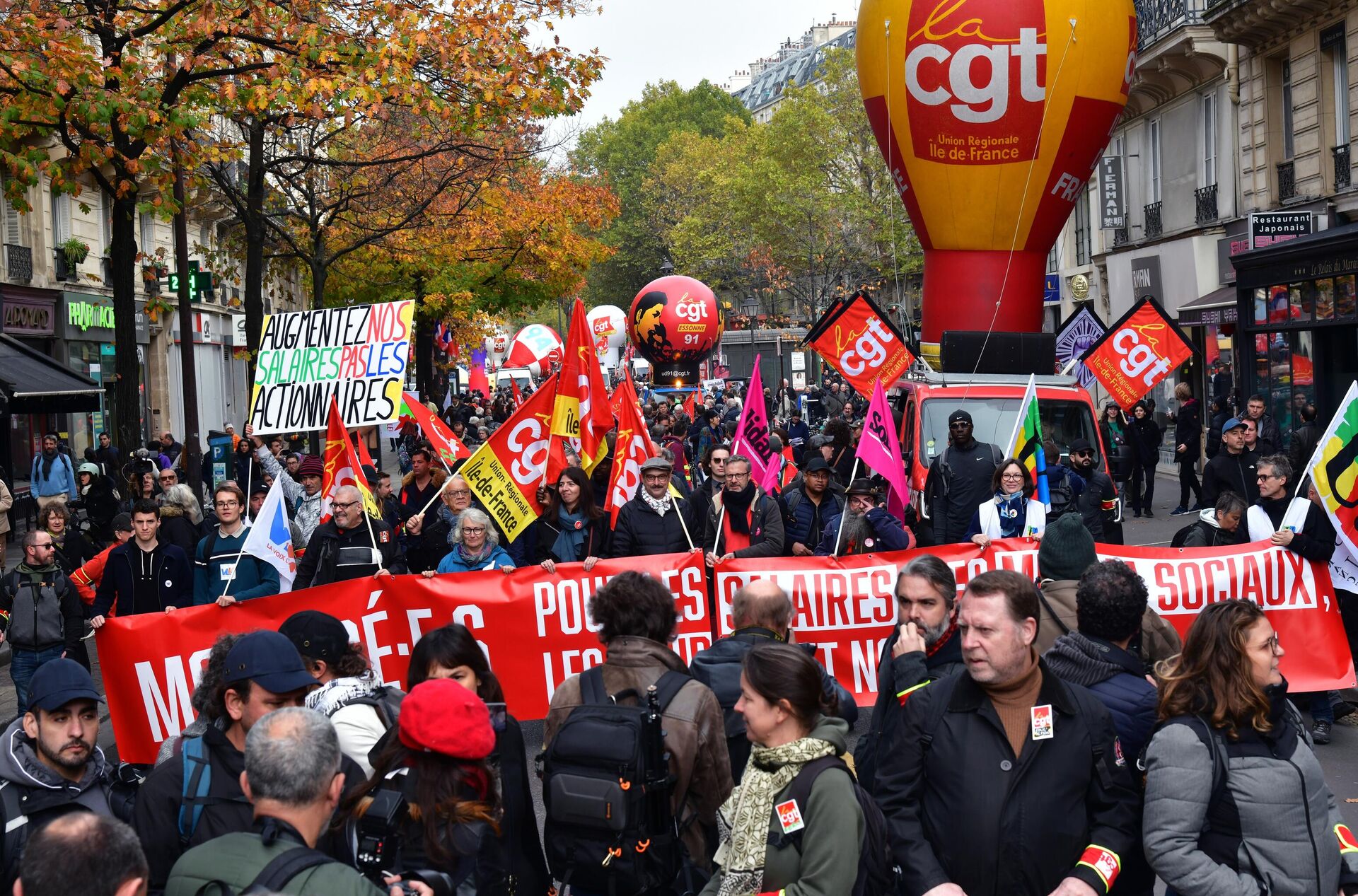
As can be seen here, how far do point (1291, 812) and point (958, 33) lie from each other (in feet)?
48.0

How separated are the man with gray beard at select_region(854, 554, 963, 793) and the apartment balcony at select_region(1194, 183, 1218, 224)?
2726cm

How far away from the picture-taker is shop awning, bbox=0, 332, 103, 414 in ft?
61.3

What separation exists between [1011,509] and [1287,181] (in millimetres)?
19379

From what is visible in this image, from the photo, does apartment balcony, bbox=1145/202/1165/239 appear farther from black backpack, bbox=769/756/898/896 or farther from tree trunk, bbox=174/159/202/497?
black backpack, bbox=769/756/898/896

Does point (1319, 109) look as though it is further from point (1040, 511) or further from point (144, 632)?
point (144, 632)

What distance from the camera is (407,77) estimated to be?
14125 mm

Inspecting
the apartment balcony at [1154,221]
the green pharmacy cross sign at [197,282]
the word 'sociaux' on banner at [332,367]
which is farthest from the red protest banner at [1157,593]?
the apartment balcony at [1154,221]

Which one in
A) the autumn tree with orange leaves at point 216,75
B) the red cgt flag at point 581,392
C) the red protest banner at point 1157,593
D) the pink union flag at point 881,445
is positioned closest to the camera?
the red protest banner at point 1157,593

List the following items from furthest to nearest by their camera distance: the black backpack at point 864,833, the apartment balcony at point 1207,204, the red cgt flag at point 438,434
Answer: the apartment balcony at point 1207,204 → the red cgt flag at point 438,434 → the black backpack at point 864,833

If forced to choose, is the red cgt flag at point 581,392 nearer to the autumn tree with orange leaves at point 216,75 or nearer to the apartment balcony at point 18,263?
the autumn tree with orange leaves at point 216,75

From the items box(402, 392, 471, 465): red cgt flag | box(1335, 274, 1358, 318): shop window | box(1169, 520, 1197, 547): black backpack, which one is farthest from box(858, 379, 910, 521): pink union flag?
box(1335, 274, 1358, 318): shop window

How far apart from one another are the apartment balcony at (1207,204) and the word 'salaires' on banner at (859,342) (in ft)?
52.0

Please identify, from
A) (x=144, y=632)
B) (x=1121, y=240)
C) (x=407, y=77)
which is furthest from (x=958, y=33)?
(x=1121, y=240)

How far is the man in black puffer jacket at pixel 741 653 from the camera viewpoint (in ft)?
16.5
